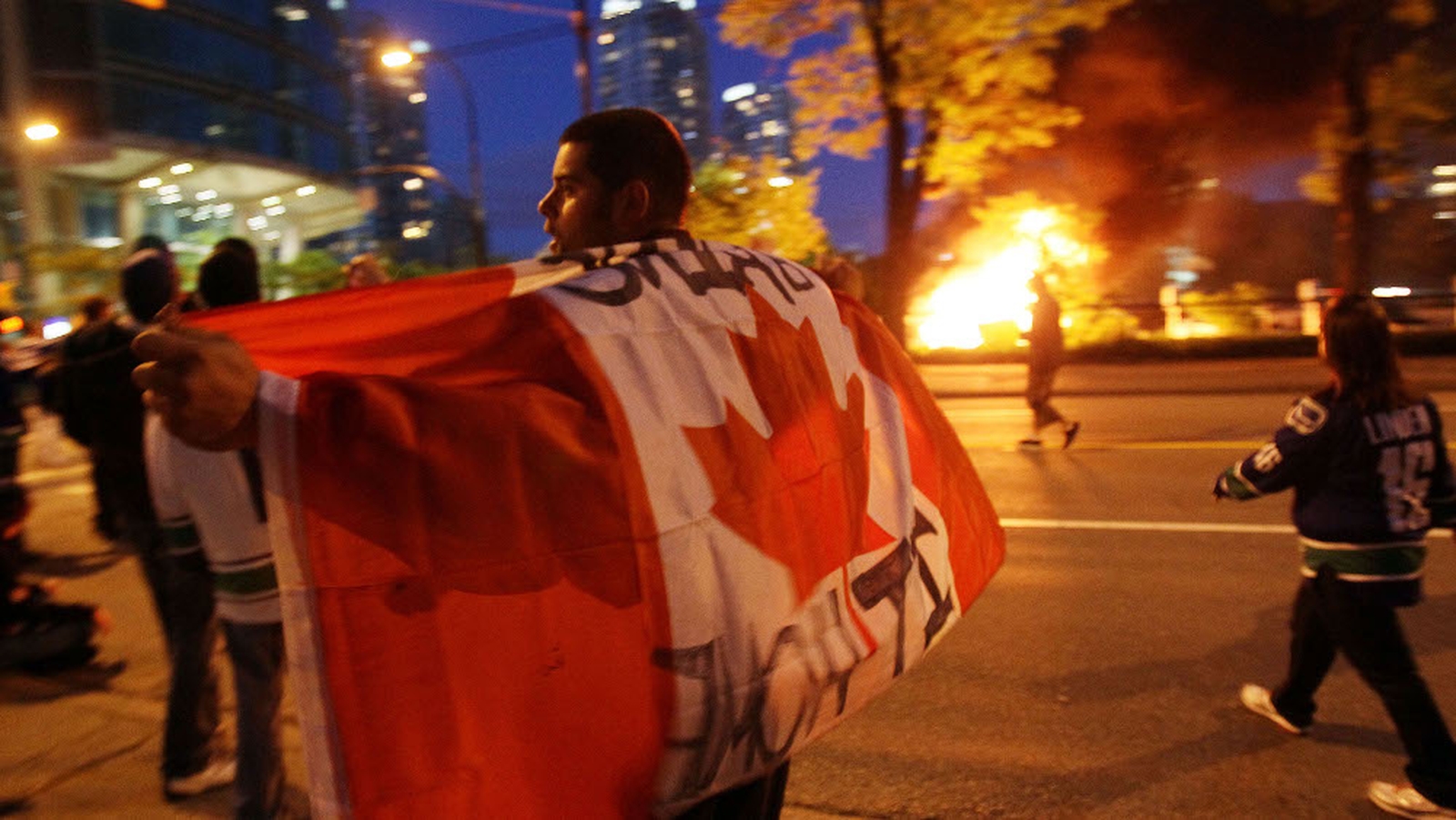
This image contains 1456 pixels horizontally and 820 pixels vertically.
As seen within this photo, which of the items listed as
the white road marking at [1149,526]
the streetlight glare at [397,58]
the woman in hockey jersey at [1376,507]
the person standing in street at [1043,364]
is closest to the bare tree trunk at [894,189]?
the person standing in street at [1043,364]

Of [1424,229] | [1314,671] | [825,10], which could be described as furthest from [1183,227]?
[1314,671]

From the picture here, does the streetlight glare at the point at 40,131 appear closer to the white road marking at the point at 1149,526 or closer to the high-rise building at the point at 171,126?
the high-rise building at the point at 171,126

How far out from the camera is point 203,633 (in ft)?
12.4

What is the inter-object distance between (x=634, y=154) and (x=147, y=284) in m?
2.81

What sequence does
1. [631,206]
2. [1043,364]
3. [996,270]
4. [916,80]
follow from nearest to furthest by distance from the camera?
[631,206] < [1043,364] < [916,80] < [996,270]

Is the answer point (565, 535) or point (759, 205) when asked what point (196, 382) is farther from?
point (759, 205)

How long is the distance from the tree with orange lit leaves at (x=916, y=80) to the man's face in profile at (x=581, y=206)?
1629 centimetres

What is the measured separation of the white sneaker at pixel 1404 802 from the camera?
3328 millimetres

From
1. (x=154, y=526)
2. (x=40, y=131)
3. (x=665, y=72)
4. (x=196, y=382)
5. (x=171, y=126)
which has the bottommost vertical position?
(x=154, y=526)

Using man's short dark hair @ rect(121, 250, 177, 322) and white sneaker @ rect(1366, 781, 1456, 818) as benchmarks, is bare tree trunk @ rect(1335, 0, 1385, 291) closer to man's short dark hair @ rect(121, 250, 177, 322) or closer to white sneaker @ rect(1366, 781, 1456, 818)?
white sneaker @ rect(1366, 781, 1456, 818)

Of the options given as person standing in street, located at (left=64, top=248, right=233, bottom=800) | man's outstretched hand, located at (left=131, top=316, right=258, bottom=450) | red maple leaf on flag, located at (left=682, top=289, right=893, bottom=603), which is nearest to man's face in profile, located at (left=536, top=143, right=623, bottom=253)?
red maple leaf on flag, located at (left=682, top=289, right=893, bottom=603)

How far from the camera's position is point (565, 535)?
47.9 inches

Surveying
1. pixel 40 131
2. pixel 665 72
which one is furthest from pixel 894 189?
pixel 665 72

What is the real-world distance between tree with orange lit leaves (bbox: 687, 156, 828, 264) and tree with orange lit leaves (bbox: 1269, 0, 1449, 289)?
917cm
